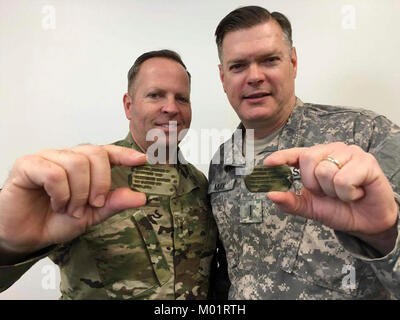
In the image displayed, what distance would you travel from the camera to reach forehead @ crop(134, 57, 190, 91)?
3.73 ft

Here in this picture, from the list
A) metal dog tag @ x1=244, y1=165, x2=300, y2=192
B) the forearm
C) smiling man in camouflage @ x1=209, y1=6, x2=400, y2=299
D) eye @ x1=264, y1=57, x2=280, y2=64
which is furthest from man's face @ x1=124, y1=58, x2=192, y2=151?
the forearm

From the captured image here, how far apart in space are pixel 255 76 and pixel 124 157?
0.59 metres

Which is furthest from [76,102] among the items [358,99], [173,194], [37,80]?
[358,99]

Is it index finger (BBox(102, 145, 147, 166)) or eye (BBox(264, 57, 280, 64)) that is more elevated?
eye (BBox(264, 57, 280, 64))

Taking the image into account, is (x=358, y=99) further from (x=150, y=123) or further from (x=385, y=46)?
(x=150, y=123)

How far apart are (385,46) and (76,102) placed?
→ 4.86ft

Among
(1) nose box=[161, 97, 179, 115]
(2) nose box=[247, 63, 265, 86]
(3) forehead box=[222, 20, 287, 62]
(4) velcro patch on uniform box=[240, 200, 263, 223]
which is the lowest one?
(4) velcro patch on uniform box=[240, 200, 263, 223]

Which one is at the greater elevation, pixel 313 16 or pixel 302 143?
pixel 313 16

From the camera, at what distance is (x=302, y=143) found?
1.02 meters

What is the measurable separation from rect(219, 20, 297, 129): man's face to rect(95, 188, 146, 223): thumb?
565mm

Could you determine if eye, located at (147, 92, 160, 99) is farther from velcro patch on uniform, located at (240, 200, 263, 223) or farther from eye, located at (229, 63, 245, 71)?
velcro patch on uniform, located at (240, 200, 263, 223)

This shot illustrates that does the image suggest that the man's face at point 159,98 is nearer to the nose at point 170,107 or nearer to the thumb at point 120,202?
the nose at point 170,107

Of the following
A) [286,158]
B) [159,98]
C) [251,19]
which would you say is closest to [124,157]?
[286,158]

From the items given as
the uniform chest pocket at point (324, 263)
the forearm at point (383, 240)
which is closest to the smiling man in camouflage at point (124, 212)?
the uniform chest pocket at point (324, 263)
